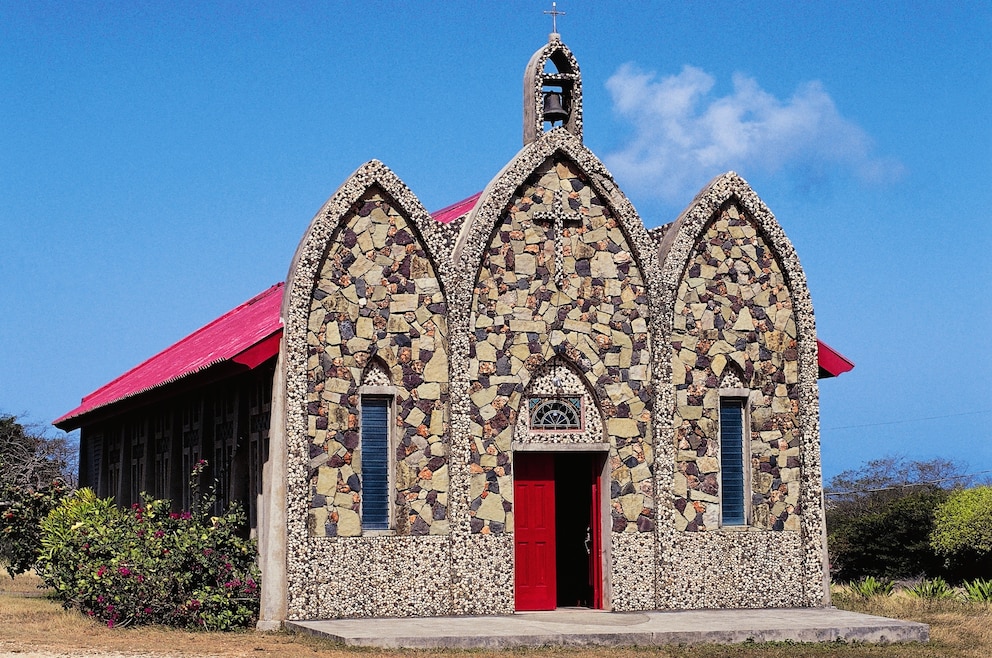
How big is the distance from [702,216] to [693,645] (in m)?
6.50

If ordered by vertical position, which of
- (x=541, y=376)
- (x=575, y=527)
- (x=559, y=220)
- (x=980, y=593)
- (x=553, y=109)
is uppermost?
(x=553, y=109)

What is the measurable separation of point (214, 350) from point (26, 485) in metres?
20.1

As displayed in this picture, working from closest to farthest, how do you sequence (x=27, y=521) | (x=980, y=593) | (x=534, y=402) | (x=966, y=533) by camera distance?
(x=534, y=402), (x=980, y=593), (x=27, y=521), (x=966, y=533)

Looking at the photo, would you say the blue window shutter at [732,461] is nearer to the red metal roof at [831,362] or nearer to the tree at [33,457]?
the red metal roof at [831,362]

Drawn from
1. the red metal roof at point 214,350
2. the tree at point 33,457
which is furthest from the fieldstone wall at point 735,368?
the tree at point 33,457

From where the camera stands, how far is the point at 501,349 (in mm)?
19859

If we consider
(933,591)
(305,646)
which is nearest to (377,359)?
(305,646)

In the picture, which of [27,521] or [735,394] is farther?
[27,521]

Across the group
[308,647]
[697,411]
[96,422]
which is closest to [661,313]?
[697,411]

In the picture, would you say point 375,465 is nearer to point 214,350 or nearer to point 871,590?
point 214,350

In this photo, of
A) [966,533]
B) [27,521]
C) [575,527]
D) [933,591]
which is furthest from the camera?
[966,533]

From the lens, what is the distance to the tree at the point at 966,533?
28.2m

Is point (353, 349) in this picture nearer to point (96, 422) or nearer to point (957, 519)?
point (96, 422)

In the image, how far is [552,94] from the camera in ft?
68.7
